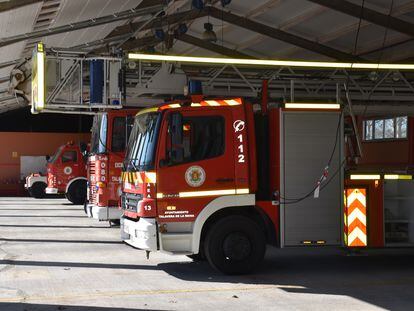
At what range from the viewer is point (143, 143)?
354 inches

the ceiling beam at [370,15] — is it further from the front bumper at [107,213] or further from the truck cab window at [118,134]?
the front bumper at [107,213]

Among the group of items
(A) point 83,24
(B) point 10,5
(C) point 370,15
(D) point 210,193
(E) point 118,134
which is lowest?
(D) point 210,193

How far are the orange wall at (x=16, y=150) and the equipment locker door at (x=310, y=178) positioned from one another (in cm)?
2639

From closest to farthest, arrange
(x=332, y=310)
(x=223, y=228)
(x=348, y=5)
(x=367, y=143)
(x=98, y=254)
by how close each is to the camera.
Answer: (x=332, y=310) → (x=223, y=228) → (x=98, y=254) → (x=367, y=143) → (x=348, y=5)

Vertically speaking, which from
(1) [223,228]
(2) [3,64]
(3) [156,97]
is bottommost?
(1) [223,228]

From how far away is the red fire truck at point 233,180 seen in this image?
859 cm

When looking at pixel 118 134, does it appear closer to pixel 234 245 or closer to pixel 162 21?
pixel 234 245

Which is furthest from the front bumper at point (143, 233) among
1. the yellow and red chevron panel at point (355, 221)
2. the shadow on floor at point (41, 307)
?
the yellow and red chevron panel at point (355, 221)

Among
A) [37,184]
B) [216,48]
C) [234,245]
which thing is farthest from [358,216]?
[37,184]

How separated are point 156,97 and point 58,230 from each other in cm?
434

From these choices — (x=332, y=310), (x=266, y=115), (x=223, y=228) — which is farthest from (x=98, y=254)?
(x=332, y=310)

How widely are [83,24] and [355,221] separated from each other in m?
9.09

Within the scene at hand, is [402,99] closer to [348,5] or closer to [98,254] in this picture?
[348,5]

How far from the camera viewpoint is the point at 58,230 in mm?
15344
